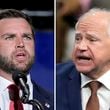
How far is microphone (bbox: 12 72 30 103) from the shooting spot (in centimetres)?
195

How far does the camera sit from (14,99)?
2.13 meters

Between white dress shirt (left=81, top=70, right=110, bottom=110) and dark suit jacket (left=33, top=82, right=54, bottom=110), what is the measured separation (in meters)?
0.21

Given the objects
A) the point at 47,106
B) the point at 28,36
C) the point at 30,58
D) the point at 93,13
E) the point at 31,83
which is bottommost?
the point at 47,106

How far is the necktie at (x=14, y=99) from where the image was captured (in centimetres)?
212

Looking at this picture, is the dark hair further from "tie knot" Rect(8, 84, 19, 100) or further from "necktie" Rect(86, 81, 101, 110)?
"necktie" Rect(86, 81, 101, 110)

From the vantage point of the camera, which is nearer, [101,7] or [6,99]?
[101,7]

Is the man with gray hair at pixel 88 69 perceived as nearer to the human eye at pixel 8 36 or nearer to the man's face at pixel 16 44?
the man's face at pixel 16 44

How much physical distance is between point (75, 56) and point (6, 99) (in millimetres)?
530

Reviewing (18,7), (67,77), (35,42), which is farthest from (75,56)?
(18,7)

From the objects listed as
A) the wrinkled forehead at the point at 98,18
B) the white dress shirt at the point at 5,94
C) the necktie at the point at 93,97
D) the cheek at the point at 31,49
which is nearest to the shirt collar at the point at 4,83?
the white dress shirt at the point at 5,94

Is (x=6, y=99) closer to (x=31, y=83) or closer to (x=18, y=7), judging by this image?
(x=31, y=83)

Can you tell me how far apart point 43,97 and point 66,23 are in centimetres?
50

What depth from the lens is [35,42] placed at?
2125 mm

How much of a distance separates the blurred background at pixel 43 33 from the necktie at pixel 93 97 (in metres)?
0.25
